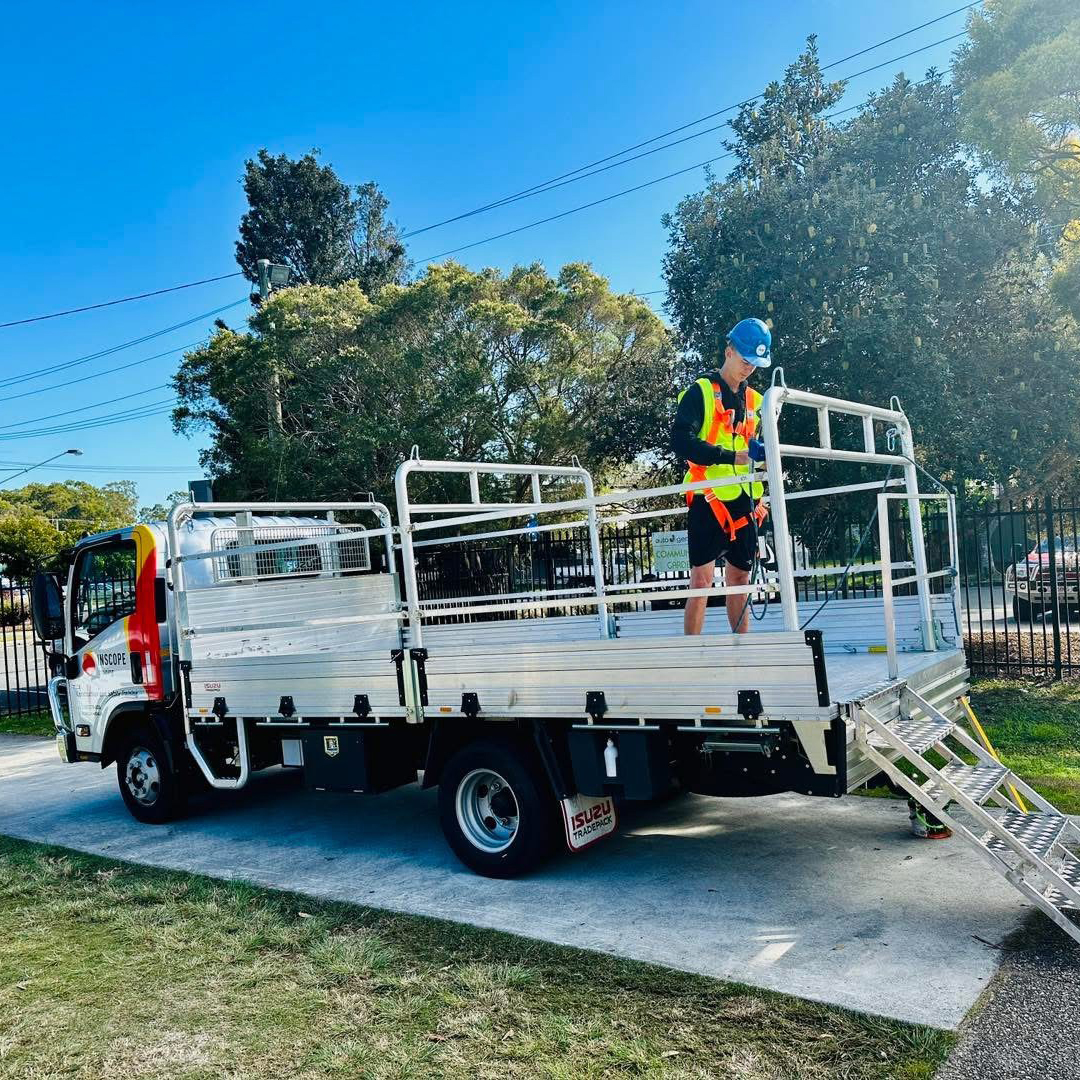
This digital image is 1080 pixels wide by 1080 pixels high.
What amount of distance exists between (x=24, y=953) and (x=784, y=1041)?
3.71 m

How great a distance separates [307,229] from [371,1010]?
3314cm

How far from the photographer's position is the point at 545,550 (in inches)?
540

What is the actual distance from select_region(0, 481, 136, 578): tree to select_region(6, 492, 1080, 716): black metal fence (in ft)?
97.5

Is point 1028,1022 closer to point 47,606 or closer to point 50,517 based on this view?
point 47,606

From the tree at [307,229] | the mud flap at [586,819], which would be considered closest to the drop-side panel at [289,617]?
the mud flap at [586,819]

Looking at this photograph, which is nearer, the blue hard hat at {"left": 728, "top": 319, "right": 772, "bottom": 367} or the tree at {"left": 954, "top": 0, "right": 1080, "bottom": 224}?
the blue hard hat at {"left": 728, "top": 319, "right": 772, "bottom": 367}

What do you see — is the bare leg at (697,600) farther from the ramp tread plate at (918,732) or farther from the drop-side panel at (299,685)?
the drop-side panel at (299,685)

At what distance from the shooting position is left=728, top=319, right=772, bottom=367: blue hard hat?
5.05m

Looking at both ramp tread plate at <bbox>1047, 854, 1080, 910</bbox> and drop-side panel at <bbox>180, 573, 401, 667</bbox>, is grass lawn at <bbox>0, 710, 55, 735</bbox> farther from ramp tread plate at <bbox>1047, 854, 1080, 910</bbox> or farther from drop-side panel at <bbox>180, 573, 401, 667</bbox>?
ramp tread plate at <bbox>1047, 854, 1080, 910</bbox>

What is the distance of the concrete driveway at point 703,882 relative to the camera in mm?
3885

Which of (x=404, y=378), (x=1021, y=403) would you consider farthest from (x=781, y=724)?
(x=404, y=378)

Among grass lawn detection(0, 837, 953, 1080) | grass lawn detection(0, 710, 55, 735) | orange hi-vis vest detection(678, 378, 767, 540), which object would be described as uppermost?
orange hi-vis vest detection(678, 378, 767, 540)

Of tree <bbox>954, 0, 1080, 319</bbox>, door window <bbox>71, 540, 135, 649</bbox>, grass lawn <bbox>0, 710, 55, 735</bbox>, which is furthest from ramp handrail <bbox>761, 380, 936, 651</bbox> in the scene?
grass lawn <bbox>0, 710, 55, 735</bbox>

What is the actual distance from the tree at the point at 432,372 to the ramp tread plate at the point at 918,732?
45.7 ft
